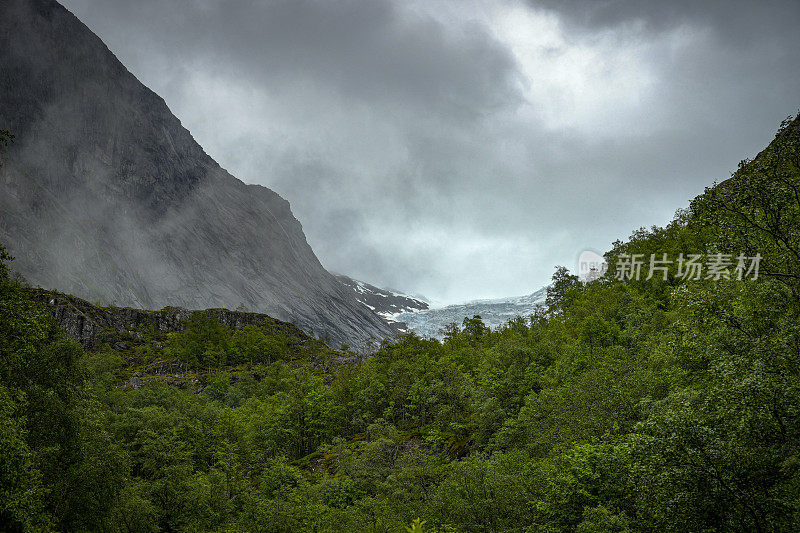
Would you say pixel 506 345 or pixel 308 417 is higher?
pixel 506 345

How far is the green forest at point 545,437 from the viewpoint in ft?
43.8

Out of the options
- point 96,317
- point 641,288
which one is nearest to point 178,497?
point 641,288

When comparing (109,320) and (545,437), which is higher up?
(545,437)


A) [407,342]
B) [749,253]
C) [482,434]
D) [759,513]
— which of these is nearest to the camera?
[759,513]

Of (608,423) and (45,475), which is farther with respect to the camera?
(608,423)

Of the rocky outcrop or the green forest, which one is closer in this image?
the green forest

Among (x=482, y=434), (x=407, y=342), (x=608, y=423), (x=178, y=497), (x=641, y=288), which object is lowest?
(x=178, y=497)

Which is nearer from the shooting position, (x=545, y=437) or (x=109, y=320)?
(x=545, y=437)

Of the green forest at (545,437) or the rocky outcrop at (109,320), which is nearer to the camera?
the green forest at (545,437)

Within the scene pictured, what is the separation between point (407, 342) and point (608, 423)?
4327 cm

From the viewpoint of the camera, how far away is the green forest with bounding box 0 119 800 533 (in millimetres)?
13352

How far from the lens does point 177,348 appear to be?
124562mm

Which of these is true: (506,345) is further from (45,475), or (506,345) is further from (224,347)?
(224,347)

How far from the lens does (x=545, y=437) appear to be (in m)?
26.4
